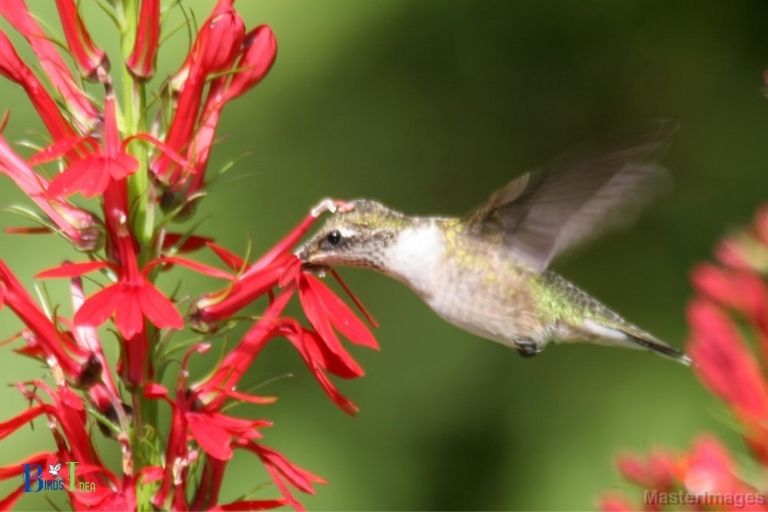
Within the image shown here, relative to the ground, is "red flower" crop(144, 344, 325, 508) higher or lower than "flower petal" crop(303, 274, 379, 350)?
lower

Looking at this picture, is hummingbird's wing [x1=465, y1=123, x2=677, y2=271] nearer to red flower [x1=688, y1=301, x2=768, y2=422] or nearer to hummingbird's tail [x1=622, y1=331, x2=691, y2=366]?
hummingbird's tail [x1=622, y1=331, x2=691, y2=366]

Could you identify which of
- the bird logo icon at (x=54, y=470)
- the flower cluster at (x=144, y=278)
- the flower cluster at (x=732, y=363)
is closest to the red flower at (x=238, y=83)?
the flower cluster at (x=144, y=278)

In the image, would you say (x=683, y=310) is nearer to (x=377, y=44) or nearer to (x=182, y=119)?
(x=377, y=44)

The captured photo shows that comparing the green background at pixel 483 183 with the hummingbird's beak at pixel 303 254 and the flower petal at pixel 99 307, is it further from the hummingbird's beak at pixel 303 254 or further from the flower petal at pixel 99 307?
the flower petal at pixel 99 307

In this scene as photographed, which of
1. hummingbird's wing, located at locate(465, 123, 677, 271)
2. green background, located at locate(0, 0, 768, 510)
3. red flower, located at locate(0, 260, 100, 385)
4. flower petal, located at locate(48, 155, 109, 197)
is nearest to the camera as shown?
flower petal, located at locate(48, 155, 109, 197)

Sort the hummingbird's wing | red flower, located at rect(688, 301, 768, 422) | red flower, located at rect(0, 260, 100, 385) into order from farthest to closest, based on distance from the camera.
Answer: the hummingbird's wing → red flower, located at rect(0, 260, 100, 385) → red flower, located at rect(688, 301, 768, 422)

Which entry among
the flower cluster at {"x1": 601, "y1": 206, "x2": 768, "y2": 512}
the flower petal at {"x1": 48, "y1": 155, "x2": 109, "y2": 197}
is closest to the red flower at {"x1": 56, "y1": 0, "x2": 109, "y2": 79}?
the flower petal at {"x1": 48, "y1": 155, "x2": 109, "y2": 197}
